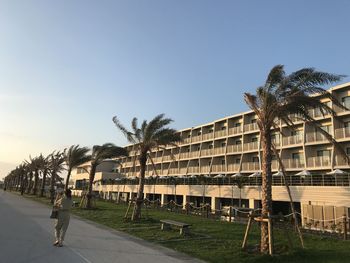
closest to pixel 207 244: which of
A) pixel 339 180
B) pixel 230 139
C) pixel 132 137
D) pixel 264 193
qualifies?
pixel 264 193

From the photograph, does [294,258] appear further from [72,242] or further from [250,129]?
[250,129]

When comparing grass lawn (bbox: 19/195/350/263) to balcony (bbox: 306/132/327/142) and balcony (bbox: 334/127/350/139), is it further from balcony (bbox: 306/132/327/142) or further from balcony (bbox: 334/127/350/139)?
balcony (bbox: 306/132/327/142)

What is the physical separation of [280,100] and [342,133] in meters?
26.1

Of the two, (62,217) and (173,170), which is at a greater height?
(173,170)

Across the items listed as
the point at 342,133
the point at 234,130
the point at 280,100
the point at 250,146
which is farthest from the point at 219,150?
the point at 280,100

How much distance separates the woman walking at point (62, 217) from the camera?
37.6ft

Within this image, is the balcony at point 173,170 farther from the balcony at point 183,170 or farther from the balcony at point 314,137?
the balcony at point 314,137

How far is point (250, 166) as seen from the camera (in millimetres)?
46719

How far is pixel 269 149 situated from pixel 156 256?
5.24 metres

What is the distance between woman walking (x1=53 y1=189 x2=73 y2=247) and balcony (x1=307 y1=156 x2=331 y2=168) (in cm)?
3077

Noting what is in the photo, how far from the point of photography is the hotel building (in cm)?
3099

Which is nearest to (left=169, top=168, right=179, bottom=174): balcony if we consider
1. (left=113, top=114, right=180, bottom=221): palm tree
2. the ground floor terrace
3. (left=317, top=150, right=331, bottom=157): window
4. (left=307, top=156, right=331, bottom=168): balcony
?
the ground floor terrace

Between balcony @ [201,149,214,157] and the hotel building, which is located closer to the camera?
the hotel building

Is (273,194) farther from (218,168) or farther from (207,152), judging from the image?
(207,152)
